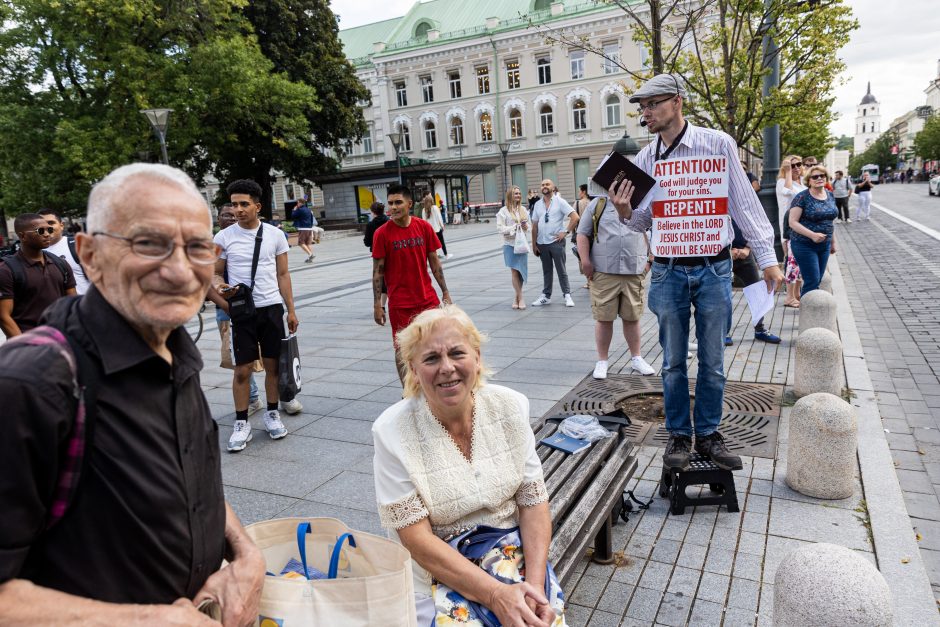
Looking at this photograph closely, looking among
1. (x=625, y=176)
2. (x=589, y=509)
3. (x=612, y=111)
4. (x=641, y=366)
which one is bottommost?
(x=641, y=366)

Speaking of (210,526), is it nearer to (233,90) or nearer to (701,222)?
(701,222)

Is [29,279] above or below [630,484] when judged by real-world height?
above

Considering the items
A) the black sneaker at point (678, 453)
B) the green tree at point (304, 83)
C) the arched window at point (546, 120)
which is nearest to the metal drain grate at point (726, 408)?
the black sneaker at point (678, 453)

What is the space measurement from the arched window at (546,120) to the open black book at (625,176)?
151 ft

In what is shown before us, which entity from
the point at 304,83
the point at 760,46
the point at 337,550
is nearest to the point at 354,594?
the point at 337,550

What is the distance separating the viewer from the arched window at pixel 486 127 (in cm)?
4979

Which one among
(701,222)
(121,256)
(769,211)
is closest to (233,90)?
(769,211)

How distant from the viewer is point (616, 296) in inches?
247

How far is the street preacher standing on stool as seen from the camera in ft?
12.1

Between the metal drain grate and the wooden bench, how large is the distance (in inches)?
31.7

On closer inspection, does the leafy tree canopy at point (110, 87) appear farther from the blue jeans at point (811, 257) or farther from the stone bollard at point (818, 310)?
the stone bollard at point (818, 310)

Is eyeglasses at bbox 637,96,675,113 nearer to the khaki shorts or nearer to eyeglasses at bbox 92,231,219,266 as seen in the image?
the khaki shorts

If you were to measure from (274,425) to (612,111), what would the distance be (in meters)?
44.4

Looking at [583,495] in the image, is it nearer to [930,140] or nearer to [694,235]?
[694,235]
